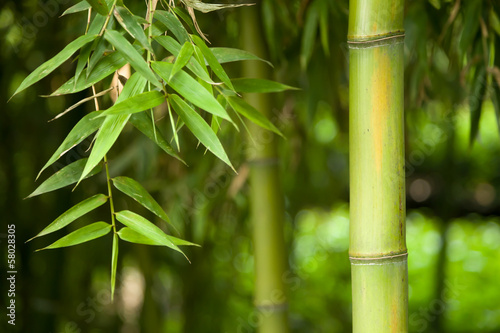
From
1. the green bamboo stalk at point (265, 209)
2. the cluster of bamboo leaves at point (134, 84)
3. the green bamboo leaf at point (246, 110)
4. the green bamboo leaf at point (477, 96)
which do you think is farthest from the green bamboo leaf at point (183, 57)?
the green bamboo leaf at point (477, 96)

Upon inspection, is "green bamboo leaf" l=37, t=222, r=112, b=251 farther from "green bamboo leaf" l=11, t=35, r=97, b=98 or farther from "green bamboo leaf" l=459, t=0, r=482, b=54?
"green bamboo leaf" l=459, t=0, r=482, b=54

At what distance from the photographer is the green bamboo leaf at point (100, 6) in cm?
46

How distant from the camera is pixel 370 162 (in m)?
0.56

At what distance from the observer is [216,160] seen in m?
1.37

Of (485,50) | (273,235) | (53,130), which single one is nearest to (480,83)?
(485,50)

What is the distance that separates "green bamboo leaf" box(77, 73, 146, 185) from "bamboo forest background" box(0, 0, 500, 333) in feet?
1.41

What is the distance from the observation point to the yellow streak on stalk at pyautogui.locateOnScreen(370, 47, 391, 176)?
55 centimetres

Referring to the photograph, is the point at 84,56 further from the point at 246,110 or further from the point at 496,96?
the point at 496,96

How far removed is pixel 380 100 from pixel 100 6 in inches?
11.1

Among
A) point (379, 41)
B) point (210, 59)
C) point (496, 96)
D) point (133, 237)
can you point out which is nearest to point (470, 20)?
point (496, 96)

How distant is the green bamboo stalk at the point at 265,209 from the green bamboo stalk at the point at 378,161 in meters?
0.32

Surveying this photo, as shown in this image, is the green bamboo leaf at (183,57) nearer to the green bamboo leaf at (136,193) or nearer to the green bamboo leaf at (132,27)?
the green bamboo leaf at (132,27)

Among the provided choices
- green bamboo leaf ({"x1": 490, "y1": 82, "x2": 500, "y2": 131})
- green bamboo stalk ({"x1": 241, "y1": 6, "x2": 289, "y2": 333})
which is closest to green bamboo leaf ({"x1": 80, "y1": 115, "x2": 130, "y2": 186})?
green bamboo stalk ({"x1": 241, "y1": 6, "x2": 289, "y2": 333})

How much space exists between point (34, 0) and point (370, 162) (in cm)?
110
